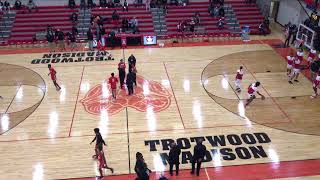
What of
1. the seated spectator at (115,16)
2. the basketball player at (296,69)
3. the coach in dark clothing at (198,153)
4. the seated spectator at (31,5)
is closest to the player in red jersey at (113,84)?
the coach in dark clothing at (198,153)

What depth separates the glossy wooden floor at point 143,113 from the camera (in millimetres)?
13156

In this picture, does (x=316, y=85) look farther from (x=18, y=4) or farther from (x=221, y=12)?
(x=18, y=4)

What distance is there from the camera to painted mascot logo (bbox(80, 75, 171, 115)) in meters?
16.5

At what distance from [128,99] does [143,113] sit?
1548 mm

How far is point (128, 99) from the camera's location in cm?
1722

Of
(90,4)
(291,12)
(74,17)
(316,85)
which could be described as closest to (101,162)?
(316,85)

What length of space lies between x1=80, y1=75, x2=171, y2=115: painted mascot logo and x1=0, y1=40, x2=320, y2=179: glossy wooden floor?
1.8 inches

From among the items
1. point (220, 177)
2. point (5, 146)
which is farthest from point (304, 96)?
point (5, 146)

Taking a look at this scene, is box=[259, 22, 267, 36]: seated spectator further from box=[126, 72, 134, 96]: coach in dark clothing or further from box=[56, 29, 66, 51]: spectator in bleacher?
box=[56, 29, 66, 51]: spectator in bleacher

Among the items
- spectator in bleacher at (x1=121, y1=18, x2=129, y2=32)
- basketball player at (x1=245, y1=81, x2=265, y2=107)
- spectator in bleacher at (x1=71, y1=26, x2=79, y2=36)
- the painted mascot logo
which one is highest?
spectator in bleacher at (x1=121, y1=18, x2=129, y2=32)

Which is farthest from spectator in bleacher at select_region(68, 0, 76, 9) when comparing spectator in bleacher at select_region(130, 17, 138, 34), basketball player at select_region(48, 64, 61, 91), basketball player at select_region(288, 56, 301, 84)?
basketball player at select_region(288, 56, 301, 84)

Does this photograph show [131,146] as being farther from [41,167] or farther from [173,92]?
[173,92]

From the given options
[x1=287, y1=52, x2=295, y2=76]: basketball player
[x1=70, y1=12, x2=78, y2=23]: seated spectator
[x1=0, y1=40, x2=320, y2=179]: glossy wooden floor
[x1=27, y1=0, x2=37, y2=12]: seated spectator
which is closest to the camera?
[x1=0, y1=40, x2=320, y2=179]: glossy wooden floor

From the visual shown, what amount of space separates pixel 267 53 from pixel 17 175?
651 inches
